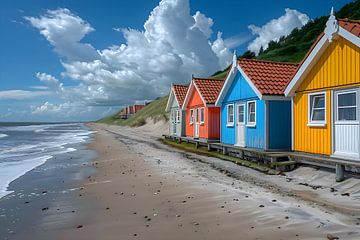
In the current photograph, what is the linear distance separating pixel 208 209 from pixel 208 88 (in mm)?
16264

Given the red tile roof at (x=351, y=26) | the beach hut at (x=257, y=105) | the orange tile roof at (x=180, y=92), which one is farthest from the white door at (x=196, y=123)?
the red tile roof at (x=351, y=26)

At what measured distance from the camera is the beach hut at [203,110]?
869 inches

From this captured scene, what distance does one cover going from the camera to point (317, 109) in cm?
1229

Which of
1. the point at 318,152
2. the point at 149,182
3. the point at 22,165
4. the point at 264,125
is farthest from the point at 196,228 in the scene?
the point at 22,165

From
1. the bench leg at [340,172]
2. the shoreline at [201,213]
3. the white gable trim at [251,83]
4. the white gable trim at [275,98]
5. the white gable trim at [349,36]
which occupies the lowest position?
the shoreline at [201,213]

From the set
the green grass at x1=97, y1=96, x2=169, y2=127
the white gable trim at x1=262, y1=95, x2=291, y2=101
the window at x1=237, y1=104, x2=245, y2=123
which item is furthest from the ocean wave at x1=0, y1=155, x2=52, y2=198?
the green grass at x1=97, y1=96, x2=169, y2=127

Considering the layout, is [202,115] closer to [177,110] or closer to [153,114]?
[177,110]

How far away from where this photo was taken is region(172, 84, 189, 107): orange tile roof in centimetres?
2950

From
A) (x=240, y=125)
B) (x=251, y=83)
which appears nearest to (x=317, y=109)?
(x=251, y=83)

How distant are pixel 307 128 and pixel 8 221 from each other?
33.0 feet

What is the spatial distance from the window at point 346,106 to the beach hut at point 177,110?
58.9 ft

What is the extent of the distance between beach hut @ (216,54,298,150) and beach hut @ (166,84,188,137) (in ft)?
30.5

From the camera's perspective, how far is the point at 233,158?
53.9 ft

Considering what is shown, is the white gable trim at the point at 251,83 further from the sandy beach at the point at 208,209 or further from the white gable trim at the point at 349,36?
the white gable trim at the point at 349,36
